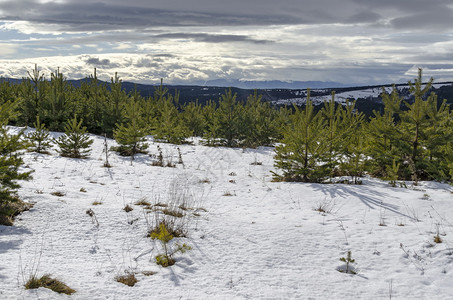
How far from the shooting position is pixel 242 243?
537cm

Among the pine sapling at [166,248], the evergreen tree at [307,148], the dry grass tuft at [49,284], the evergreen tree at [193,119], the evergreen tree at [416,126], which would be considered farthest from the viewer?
the evergreen tree at [193,119]

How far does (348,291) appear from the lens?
A: 4094mm

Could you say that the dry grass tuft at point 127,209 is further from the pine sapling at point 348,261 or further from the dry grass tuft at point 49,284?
the pine sapling at point 348,261

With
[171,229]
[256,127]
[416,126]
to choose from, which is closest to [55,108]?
[256,127]

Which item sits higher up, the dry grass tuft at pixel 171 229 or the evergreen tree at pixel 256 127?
the evergreen tree at pixel 256 127

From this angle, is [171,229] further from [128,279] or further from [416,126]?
[416,126]

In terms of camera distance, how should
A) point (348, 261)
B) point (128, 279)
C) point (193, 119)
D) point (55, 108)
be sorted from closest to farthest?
point (128, 279) < point (348, 261) < point (55, 108) < point (193, 119)

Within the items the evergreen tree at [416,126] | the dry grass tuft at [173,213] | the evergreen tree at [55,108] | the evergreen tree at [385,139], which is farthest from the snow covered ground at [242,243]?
the evergreen tree at [55,108]

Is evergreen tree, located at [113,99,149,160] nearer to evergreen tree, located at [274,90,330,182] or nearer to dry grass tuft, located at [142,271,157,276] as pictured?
evergreen tree, located at [274,90,330,182]

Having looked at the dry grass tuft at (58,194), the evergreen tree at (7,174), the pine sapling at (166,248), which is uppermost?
the evergreen tree at (7,174)

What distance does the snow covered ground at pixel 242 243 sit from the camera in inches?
157

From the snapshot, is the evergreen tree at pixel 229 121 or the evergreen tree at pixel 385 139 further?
the evergreen tree at pixel 229 121

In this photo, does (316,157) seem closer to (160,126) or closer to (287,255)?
(287,255)

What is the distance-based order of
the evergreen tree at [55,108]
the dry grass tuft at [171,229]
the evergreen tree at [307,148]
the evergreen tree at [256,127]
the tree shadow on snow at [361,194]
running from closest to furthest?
the dry grass tuft at [171,229], the tree shadow on snow at [361,194], the evergreen tree at [307,148], the evergreen tree at [55,108], the evergreen tree at [256,127]
